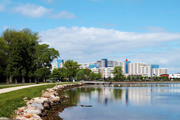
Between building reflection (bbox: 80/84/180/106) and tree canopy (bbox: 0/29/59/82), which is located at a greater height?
tree canopy (bbox: 0/29/59/82)

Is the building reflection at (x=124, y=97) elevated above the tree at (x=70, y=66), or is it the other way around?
the tree at (x=70, y=66)

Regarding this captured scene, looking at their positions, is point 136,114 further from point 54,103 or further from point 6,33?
point 6,33

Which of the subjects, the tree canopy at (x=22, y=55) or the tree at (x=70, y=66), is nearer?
the tree canopy at (x=22, y=55)

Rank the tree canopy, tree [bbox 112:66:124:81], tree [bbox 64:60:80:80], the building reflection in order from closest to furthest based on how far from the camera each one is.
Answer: the building reflection → the tree canopy → tree [bbox 64:60:80:80] → tree [bbox 112:66:124:81]

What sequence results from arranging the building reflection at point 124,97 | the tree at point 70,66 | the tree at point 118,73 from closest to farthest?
the building reflection at point 124,97
the tree at point 70,66
the tree at point 118,73

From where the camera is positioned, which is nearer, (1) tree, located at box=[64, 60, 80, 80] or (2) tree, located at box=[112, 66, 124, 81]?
(1) tree, located at box=[64, 60, 80, 80]

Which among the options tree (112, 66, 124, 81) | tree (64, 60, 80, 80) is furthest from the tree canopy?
tree (112, 66, 124, 81)

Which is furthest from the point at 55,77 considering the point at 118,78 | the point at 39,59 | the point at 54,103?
the point at 54,103

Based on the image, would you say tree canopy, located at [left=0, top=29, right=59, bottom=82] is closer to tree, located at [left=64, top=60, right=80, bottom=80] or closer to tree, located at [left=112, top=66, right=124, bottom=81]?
tree, located at [left=64, top=60, right=80, bottom=80]

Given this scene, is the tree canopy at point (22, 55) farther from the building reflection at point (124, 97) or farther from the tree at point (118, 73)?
the tree at point (118, 73)

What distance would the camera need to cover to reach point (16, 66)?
5706cm

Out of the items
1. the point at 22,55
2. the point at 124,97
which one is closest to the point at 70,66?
the point at 22,55

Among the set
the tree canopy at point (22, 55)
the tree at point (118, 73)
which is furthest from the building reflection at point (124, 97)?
the tree at point (118, 73)

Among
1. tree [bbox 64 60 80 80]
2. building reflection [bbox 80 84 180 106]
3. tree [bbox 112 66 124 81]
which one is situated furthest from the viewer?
tree [bbox 112 66 124 81]
